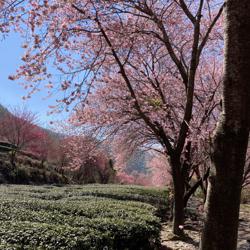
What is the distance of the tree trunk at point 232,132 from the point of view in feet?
10.0

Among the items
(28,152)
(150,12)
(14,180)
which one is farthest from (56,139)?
(150,12)

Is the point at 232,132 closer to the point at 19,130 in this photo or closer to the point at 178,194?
the point at 178,194

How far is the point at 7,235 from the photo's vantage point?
4.72 m

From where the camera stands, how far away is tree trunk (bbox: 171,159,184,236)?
29.8 feet

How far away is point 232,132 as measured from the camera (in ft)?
10.1

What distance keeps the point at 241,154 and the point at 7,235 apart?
319cm

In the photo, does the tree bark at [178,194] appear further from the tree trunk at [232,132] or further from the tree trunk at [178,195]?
the tree trunk at [232,132]

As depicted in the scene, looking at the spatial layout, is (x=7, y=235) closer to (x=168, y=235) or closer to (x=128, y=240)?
(x=128, y=240)

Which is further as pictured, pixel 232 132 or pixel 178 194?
pixel 178 194

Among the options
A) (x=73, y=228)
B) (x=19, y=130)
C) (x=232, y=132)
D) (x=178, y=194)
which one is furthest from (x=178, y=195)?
(x=19, y=130)

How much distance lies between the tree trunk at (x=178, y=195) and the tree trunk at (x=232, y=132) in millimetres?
5838

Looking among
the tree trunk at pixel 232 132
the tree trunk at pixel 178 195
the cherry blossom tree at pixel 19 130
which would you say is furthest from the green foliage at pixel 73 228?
the cherry blossom tree at pixel 19 130

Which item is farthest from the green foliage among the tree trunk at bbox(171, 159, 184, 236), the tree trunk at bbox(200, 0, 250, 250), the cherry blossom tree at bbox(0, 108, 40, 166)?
the cherry blossom tree at bbox(0, 108, 40, 166)

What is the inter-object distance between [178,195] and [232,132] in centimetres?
686
